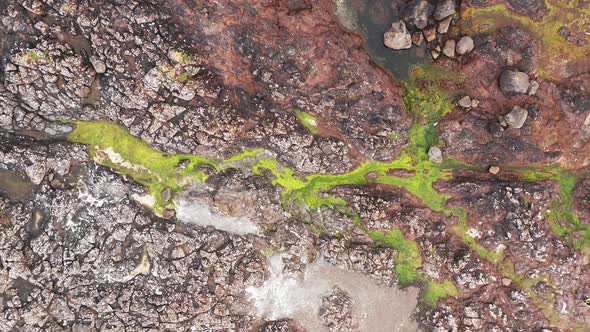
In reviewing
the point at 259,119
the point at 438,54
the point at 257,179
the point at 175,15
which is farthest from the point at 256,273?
the point at 438,54

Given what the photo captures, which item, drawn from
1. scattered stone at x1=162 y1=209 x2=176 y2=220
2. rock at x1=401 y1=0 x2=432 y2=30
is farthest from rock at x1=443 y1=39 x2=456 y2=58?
scattered stone at x1=162 y1=209 x2=176 y2=220

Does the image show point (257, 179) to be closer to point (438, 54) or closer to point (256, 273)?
point (256, 273)

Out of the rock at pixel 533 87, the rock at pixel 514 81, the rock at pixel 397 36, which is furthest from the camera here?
the rock at pixel 397 36

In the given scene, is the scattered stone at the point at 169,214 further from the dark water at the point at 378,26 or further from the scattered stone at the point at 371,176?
the dark water at the point at 378,26

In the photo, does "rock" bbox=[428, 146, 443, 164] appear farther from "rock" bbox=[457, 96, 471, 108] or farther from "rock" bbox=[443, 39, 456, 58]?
"rock" bbox=[443, 39, 456, 58]

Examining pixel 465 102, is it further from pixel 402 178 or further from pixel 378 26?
pixel 378 26

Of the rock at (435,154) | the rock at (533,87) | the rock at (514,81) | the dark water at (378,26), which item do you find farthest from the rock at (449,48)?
the rock at (435,154)
